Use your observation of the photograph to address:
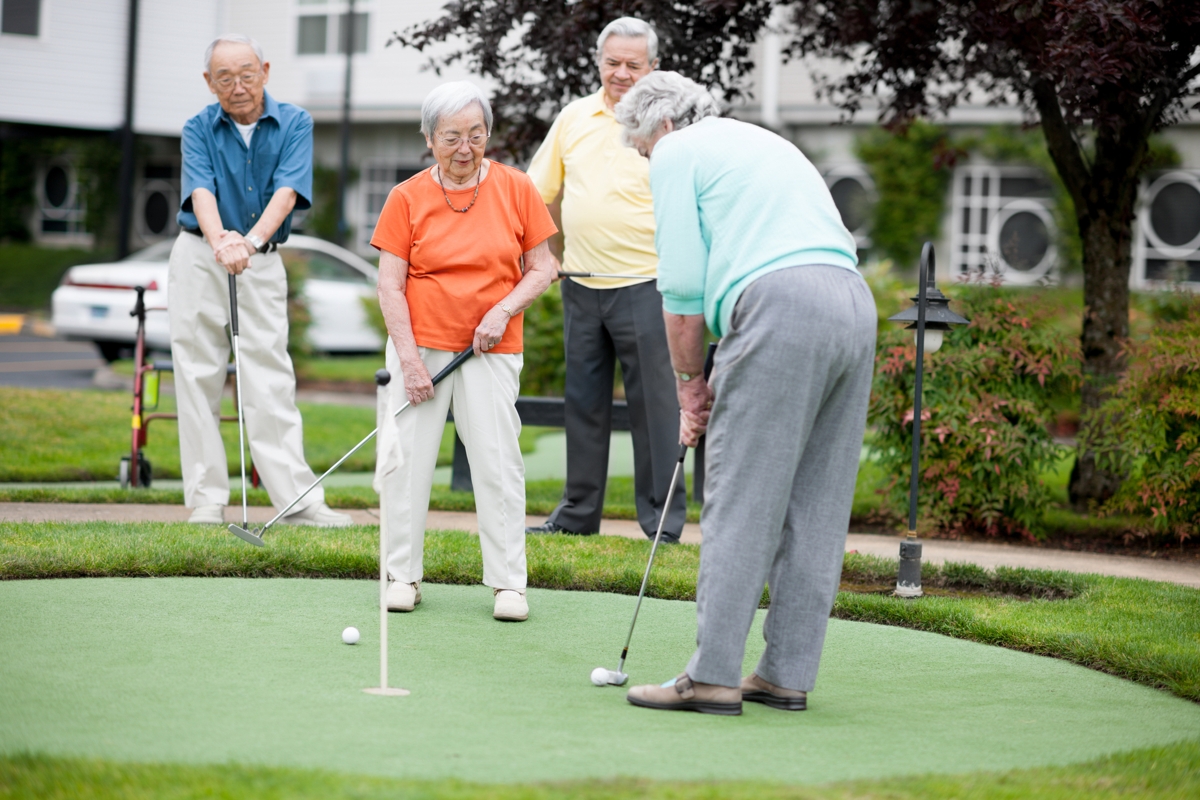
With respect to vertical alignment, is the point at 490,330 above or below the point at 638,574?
above

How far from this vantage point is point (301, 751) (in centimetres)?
297

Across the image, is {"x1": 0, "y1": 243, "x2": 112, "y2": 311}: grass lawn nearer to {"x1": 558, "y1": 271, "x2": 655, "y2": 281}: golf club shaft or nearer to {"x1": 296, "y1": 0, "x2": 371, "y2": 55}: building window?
{"x1": 296, "y1": 0, "x2": 371, "y2": 55}: building window

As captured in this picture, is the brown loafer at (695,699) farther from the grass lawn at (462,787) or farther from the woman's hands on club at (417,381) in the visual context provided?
the woman's hands on club at (417,381)

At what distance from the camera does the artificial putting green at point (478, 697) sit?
303 cm

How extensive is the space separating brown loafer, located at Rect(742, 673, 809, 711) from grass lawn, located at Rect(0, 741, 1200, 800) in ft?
2.24

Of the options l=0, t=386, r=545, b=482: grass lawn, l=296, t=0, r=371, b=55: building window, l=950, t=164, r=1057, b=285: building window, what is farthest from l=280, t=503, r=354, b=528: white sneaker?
l=296, t=0, r=371, b=55: building window

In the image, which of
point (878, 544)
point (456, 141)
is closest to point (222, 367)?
point (456, 141)

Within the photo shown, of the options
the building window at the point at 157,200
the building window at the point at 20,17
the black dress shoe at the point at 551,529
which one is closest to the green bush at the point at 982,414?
the black dress shoe at the point at 551,529

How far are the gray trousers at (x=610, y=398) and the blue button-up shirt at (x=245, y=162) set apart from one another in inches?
53.8

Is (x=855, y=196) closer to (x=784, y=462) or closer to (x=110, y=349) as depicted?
(x=110, y=349)

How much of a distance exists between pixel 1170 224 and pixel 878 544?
46.4 feet

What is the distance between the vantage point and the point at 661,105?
370 cm

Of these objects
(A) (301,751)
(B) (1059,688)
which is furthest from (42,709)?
(B) (1059,688)

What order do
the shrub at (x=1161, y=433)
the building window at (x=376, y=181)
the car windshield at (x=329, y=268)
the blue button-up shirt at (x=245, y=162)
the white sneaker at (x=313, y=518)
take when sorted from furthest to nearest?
the building window at (x=376, y=181), the car windshield at (x=329, y=268), the shrub at (x=1161, y=433), the white sneaker at (x=313, y=518), the blue button-up shirt at (x=245, y=162)
